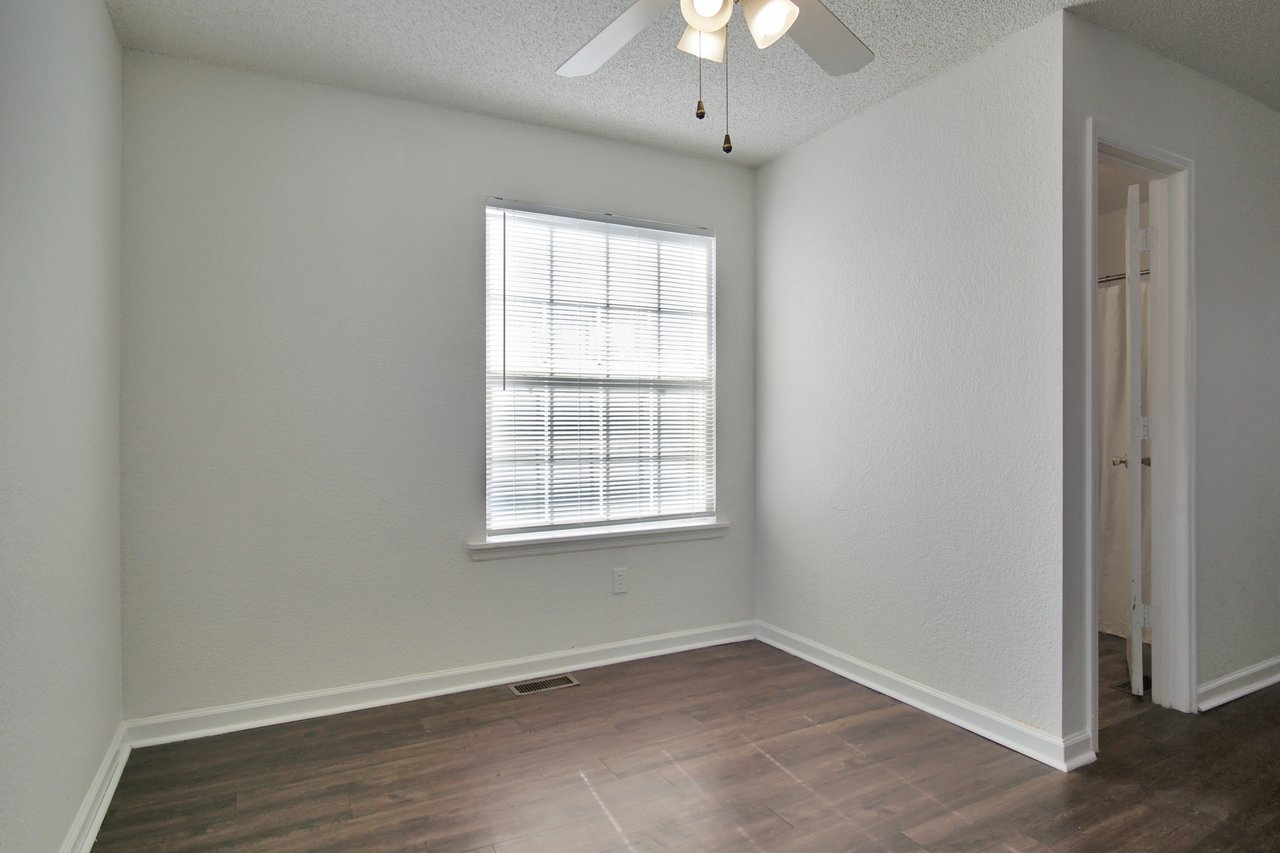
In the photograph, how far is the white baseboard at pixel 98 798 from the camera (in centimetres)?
183

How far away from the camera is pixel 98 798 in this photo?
2051 millimetres

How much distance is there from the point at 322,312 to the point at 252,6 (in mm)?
1054

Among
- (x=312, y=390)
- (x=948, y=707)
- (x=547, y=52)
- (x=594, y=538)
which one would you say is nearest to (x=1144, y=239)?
(x=948, y=707)

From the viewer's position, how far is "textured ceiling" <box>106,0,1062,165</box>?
229 centimetres

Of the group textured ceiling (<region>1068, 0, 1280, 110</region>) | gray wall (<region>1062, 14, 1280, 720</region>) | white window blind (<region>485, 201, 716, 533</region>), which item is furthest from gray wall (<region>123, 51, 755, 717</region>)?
textured ceiling (<region>1068, 0, 1280, 110</region>)

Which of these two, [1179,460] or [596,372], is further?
[596,372]

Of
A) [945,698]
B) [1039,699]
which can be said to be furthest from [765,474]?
[1039,699]

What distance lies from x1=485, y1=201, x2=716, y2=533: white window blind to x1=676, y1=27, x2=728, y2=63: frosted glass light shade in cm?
156

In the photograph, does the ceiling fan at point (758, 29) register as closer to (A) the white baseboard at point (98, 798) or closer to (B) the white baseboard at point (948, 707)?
(B) the white baseboard at point (948, 707)

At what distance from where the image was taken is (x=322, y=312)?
2.80 m

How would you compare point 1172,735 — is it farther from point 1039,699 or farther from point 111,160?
point 111,160

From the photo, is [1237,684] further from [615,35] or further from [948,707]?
[615,35]

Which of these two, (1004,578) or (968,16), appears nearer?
(968,16)

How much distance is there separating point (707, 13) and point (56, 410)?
6.17 ft
